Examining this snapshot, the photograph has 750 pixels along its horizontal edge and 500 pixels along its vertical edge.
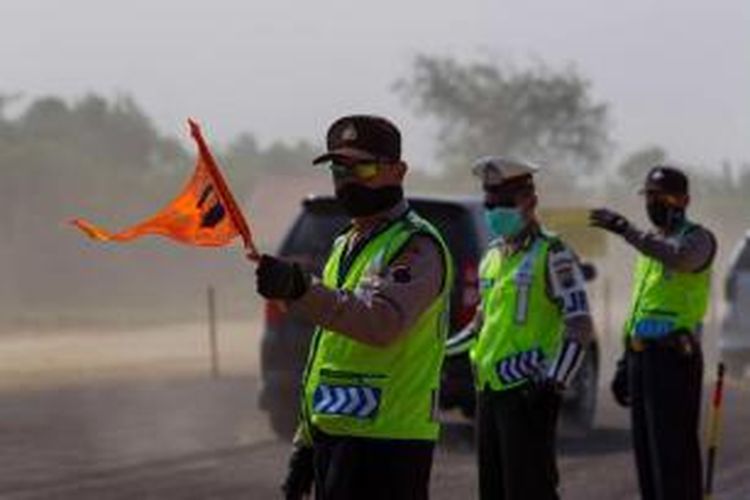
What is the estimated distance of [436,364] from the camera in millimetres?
5215

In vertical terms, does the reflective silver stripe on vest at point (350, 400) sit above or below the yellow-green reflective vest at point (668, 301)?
above

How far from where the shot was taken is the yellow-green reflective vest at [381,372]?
506 cm

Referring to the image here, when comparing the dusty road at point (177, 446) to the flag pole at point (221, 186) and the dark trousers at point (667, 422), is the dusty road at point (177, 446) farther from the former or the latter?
the flag pole at point (221, 186)

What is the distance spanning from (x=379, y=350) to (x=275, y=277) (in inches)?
24.2

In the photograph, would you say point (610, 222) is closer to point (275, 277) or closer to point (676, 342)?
Result: point (676, 342)

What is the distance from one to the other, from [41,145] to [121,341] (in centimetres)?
1551

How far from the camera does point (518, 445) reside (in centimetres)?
703

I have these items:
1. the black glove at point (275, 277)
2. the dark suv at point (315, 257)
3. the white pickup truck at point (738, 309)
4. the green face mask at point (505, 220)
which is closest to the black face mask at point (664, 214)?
the green face mask at point (505, 220)

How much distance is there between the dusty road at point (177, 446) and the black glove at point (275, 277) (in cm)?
589

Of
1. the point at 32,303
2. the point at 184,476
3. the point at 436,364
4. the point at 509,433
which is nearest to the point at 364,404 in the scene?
the point at 436,364

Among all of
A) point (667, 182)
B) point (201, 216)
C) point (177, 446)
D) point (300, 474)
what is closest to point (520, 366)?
point (667, 182)

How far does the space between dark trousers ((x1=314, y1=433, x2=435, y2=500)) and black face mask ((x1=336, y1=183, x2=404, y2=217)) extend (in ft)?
2.08

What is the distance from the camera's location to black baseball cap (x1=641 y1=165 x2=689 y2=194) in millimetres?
8359

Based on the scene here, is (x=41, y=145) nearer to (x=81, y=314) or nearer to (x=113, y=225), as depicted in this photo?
(x=113, y=225)
